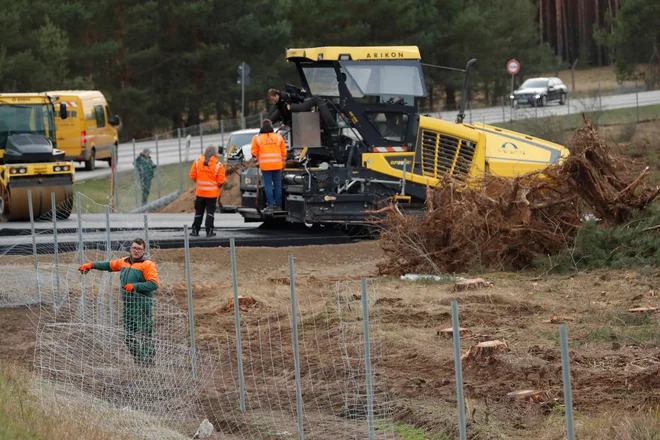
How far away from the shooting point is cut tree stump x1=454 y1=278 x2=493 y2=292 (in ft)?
51.8

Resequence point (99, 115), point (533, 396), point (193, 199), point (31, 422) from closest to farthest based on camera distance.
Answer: point (31, 422) < point (533, 396) < point (193, 199) < point (99, 115)

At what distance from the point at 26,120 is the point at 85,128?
1068 centimetres

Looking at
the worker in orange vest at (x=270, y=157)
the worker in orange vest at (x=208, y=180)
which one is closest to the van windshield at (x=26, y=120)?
the worker in orange vest at (x=208, y=180)

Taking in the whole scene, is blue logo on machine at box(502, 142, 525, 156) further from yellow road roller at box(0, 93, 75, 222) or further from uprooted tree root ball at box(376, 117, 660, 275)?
yellow road roller at box(0, 93, 75, 222)

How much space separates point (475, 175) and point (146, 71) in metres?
39.0

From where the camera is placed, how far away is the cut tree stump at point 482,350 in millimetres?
11523

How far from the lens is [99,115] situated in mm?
40531

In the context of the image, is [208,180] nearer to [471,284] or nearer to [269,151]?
[269,151]

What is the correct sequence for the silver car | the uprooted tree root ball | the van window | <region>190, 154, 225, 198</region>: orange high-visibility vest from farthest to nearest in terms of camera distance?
the silver car < the van window < <region>190, 154, 225, 198</region>: orange high-visibility vest < the uprooted tree root ball

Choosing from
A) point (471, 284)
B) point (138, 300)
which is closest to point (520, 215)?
point (471, 284)

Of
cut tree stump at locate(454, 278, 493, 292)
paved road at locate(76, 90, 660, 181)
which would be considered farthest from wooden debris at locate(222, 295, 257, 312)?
paved road at locate(76, 90, 660, 181)

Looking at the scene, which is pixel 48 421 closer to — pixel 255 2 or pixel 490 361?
pixel 490 361

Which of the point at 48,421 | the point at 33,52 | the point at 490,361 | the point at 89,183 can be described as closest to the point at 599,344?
the point at 490,361

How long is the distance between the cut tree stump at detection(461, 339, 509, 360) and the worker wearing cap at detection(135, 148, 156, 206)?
2055 cm
